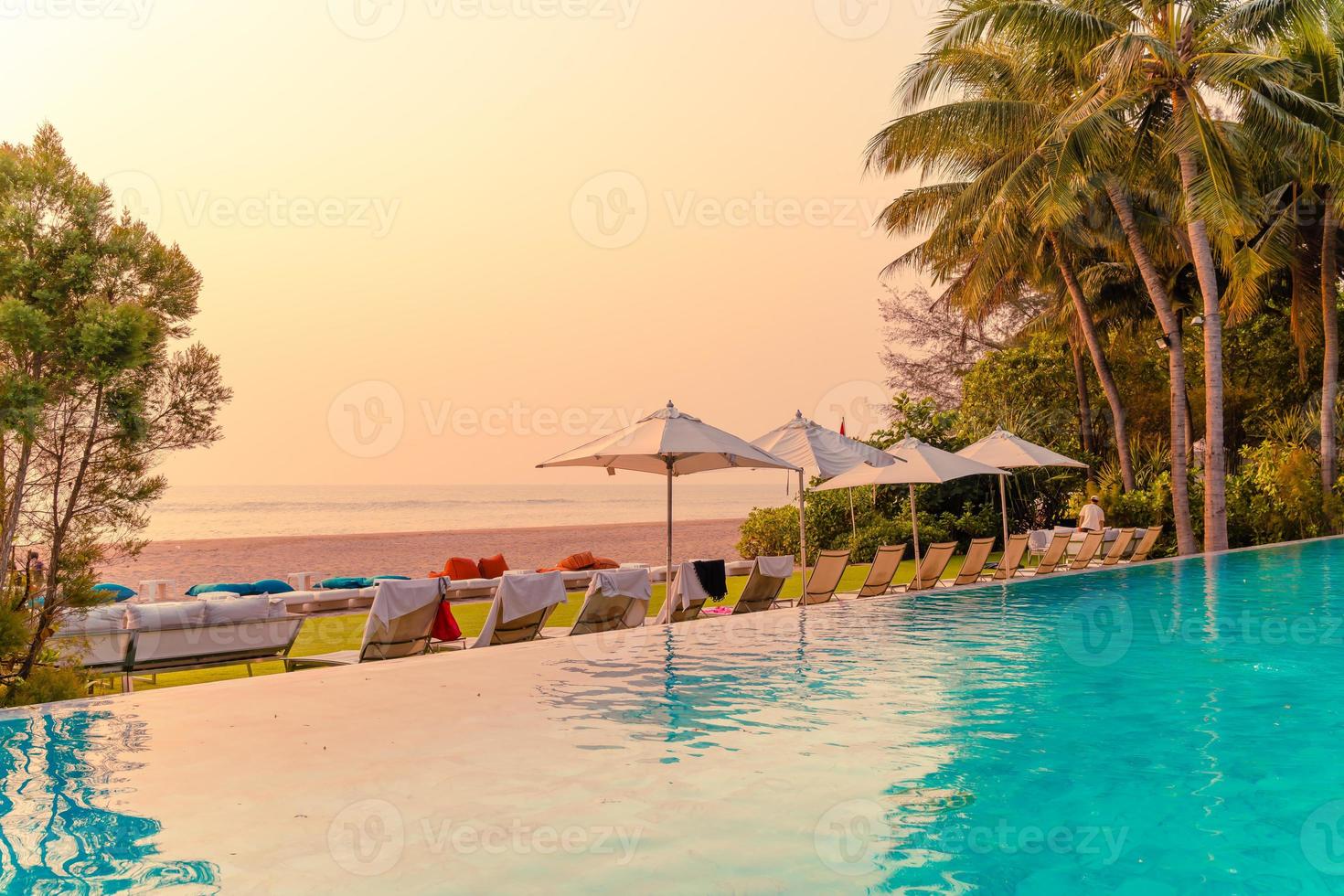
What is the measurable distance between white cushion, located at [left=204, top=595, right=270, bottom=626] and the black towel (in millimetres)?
4587

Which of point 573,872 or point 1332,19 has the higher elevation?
point 1332,19

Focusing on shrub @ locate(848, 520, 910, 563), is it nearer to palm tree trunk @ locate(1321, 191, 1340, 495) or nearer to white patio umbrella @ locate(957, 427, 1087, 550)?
white patio umbrella @ locate(957, 427, 1087, 550)

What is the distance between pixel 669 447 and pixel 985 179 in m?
13.4

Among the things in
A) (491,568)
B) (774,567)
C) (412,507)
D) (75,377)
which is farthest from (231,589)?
(412,507)

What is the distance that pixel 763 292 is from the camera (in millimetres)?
35656

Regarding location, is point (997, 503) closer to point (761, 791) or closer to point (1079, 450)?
point (1079, 450)

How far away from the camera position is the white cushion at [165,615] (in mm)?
8508

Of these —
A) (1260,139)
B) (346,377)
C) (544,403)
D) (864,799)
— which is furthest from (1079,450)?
(346,377)

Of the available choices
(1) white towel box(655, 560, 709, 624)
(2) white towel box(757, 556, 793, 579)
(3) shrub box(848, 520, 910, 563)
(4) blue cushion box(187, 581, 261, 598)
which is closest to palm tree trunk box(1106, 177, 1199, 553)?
(3) shrub box(848, 520, 910, 563)

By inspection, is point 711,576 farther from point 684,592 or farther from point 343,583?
point 343,583

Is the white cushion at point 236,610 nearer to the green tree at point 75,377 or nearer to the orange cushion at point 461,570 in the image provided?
the green tree at point 75,377

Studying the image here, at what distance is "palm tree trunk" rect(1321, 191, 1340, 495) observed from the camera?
2206 cm

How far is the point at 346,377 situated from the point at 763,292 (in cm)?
2350

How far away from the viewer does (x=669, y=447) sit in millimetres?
10844
